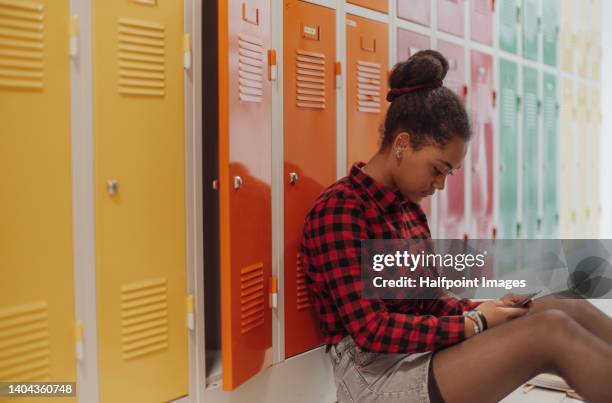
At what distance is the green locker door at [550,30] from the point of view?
444 cm

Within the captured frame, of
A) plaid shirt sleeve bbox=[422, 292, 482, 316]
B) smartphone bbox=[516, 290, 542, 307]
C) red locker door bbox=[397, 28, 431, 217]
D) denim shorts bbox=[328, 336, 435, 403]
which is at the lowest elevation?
denim shorts bbox=[328, 336, 435, 403]

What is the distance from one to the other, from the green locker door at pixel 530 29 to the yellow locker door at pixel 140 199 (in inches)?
115

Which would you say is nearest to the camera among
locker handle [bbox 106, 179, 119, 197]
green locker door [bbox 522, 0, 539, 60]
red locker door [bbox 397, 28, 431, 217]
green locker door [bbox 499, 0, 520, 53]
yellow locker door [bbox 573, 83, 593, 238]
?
locker handle [bbox 106, 179, 119, 197]

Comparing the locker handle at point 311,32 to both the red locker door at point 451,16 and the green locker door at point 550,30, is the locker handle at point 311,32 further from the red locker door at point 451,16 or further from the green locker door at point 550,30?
the green locker door at point 550,30

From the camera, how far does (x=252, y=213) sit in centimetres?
207

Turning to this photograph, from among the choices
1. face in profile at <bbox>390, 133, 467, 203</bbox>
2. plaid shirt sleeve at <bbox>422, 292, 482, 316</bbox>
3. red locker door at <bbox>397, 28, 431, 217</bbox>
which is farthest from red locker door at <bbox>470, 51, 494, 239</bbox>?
face in profile at <bbox>390, 133, 467, 203</bbox>

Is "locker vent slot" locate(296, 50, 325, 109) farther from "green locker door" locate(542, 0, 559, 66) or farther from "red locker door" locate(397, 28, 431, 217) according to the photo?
"green locker door" locate(542, 0, 559, 66)

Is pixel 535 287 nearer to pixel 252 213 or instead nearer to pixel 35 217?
pixel 252 213

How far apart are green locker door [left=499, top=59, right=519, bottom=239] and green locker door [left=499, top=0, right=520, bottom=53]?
0.11m

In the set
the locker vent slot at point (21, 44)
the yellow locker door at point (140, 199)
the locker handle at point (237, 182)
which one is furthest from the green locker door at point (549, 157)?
the locker vent slot at point (21, 44)

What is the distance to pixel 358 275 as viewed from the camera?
1.80 meters

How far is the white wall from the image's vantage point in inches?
214

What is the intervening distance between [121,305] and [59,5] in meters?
0.85

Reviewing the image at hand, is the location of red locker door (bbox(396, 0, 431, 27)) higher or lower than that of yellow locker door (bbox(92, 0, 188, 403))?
higher
